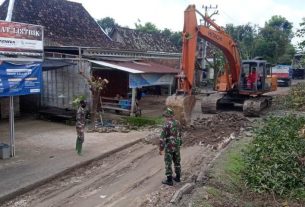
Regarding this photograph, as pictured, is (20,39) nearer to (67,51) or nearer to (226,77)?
(67,51)

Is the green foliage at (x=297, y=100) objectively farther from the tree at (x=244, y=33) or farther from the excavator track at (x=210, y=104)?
the tree at (x=244, y=33)

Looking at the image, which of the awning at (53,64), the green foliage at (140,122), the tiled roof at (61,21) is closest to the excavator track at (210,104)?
the green foliage at (140,122)

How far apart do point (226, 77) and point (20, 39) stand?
11884 millimetres

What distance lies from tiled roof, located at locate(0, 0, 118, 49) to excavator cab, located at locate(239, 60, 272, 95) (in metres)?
9.17

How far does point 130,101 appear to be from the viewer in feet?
63.0

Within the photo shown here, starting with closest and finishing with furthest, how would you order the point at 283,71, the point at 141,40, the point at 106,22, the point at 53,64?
the point at 53,64 → the point at 141,40 → the point at 283,71 → the point at 106,22

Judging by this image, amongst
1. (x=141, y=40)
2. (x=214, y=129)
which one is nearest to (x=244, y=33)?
(x=141, y=40)

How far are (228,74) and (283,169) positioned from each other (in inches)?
454

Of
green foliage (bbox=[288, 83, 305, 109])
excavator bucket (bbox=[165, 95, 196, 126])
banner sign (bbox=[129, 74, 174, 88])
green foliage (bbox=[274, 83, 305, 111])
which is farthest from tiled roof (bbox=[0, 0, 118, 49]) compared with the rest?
green foliage (bbox=[288, 83, 305, 109])

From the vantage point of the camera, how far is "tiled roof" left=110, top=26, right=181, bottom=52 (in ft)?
121

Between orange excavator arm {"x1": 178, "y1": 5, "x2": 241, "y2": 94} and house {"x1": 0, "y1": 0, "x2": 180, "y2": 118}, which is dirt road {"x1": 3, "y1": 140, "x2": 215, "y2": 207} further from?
house {"x1": 0, "y1": 0, "x2": 180, "y2": 118}

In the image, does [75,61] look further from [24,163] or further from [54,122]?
→ [24,163]

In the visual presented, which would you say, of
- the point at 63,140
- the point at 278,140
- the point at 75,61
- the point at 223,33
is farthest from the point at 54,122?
the point at 278,140

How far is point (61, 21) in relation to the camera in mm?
26031
